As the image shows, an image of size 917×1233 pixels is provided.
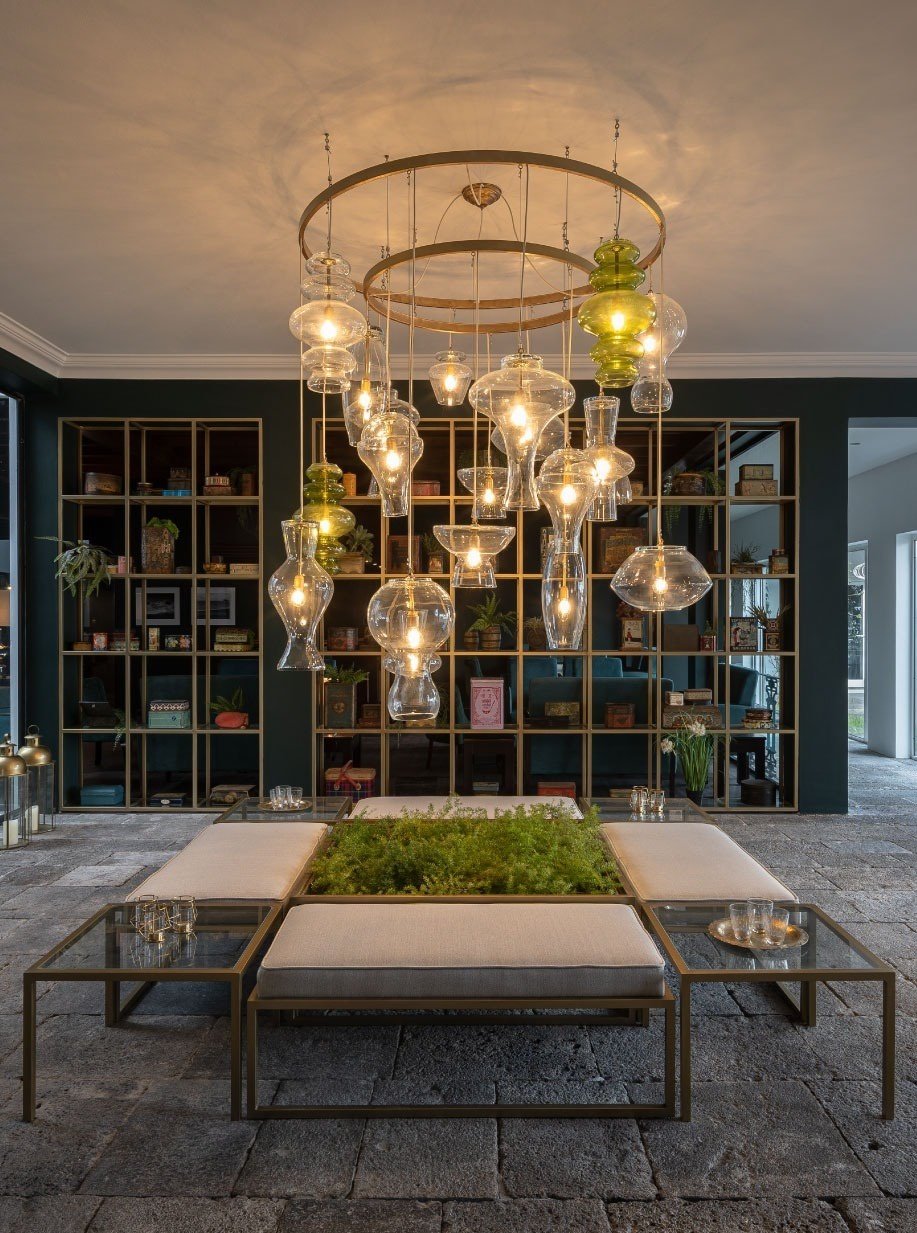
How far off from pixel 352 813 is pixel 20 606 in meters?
3.10

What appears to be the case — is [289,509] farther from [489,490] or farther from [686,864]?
[686,864]

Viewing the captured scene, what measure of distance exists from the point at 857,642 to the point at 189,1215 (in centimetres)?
906

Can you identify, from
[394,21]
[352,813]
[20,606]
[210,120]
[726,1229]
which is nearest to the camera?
[726,1229]

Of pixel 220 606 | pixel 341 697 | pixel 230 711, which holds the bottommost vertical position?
pixel 230 711

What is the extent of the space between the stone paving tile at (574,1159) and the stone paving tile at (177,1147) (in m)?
0.67

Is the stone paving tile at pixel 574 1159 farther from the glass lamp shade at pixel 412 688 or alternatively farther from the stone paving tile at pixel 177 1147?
the glass lamp shade at pixel 412 688

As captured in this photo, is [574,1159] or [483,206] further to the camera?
[483,206]

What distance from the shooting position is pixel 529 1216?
196 centimetres

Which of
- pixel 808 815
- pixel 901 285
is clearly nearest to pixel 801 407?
pixel 901 285

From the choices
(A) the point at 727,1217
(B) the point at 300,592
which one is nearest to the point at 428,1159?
(A) the point at 727,1217

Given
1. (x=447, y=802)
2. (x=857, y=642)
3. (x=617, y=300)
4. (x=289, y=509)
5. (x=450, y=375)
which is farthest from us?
(x=857, y=642)

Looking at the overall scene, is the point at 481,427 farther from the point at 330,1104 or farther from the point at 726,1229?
the point at 726,1229

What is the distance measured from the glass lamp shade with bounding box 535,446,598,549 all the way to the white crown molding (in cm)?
330

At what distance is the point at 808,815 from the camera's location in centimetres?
584
